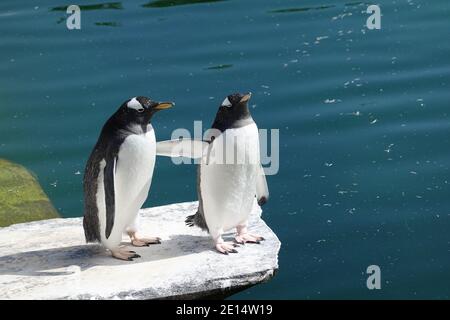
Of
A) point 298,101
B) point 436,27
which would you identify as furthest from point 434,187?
point 436,27

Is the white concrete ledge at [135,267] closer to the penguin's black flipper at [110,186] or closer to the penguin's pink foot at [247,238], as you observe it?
the penguin's pink foot at [247,238]

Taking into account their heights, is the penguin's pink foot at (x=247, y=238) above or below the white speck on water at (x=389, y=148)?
below

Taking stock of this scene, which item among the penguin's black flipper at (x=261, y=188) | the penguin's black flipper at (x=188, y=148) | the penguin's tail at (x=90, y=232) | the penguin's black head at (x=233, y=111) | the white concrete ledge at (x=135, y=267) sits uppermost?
the penguin's black head at (x=233, y=111)

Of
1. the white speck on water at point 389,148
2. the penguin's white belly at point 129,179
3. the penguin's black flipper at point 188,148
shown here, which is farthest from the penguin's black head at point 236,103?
the white speck on water at point 389,148

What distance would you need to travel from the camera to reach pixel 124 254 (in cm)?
497

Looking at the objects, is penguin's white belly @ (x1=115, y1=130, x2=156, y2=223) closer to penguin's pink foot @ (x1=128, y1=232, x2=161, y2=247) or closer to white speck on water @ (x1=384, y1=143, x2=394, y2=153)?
penguin's pink foot @ (x1=128, y1=232, x2=161, y2=247)

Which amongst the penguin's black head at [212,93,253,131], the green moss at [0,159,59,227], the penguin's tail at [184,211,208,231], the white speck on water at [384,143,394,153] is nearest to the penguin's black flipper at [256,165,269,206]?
the penguin's tail at [184,211,208,231]

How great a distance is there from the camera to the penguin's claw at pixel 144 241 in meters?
5.12

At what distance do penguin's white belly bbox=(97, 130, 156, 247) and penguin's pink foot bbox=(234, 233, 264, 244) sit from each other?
493mm

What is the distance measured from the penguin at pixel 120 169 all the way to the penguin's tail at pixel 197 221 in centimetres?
33

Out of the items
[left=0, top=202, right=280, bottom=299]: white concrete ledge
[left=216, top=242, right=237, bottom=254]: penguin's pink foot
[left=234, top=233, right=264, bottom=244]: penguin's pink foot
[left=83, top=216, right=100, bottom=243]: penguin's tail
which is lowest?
[left=0, top=202, right=280, bottom=299]: white concrete ledge

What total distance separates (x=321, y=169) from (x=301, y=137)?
1.47 feet

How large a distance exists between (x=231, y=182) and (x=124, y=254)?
21.7 inches

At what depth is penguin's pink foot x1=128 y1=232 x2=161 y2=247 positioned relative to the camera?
16.8 ft
